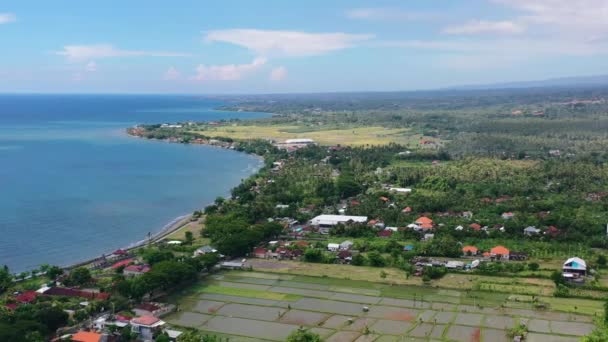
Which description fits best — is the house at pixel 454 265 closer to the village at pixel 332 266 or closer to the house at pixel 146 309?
the village at pixel 332 266

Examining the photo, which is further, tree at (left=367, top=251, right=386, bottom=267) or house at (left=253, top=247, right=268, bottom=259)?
house at (left=253, top=247, right=268, bottom=259)

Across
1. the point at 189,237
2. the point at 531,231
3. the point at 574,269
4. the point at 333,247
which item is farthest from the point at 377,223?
the point at 574,269

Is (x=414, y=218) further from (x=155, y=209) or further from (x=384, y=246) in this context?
(x=155, y=209)

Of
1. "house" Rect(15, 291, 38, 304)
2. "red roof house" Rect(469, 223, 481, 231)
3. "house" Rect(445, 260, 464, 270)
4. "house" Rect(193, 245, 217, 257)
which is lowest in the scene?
"house" Rect(445, 260, 464, 270)

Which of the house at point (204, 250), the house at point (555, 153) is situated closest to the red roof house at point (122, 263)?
the house at point (204, 250)

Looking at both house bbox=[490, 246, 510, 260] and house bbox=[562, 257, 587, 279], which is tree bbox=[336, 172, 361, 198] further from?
house bbox=[562, 257, 587, 279]

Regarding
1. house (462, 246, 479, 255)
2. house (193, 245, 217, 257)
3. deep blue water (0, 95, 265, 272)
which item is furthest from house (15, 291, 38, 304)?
house (462, 246, 479, 255)

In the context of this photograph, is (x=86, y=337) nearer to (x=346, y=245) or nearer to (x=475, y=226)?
(x=346, y=245)
